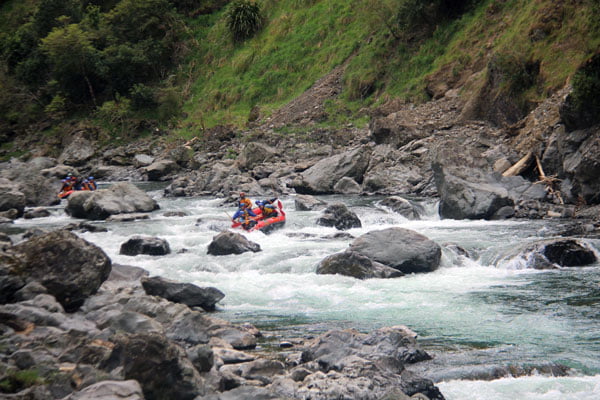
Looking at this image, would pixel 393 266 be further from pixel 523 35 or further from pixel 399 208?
pixel 523 35

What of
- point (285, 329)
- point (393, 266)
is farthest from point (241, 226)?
point (285, 329)

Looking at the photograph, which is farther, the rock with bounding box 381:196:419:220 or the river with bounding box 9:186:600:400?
the rock with bounding box 381:196:419:220

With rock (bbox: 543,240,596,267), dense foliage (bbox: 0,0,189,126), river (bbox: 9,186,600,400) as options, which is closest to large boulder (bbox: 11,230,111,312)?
river (bbox: 9,186,600,400)

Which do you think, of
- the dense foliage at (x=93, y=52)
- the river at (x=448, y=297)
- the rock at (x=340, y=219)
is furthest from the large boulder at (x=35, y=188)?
the dense foliage at (x=93, y=52)

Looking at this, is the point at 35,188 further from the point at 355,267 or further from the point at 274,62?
the point at 274,62

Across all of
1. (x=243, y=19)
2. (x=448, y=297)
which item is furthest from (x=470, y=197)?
(x=243, y=19)

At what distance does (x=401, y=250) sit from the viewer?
1277cm

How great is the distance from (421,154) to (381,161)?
63.5 inches

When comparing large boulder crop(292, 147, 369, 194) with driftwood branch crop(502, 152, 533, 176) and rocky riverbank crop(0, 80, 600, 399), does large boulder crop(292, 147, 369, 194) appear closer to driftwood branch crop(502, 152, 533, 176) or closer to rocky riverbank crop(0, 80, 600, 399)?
rocky riverbank crop(0, 80, 600, 399)

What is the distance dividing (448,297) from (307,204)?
9996 mm

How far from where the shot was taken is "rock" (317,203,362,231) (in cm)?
1744

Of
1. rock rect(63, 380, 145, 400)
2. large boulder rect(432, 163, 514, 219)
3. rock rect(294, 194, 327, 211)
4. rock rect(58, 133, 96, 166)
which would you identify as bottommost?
rock rect(58, 133, 96, 166)

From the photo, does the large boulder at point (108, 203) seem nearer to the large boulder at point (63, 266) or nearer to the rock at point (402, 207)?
the rock at point (402, 207)

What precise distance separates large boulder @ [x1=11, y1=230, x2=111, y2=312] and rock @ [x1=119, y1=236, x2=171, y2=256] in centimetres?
483
